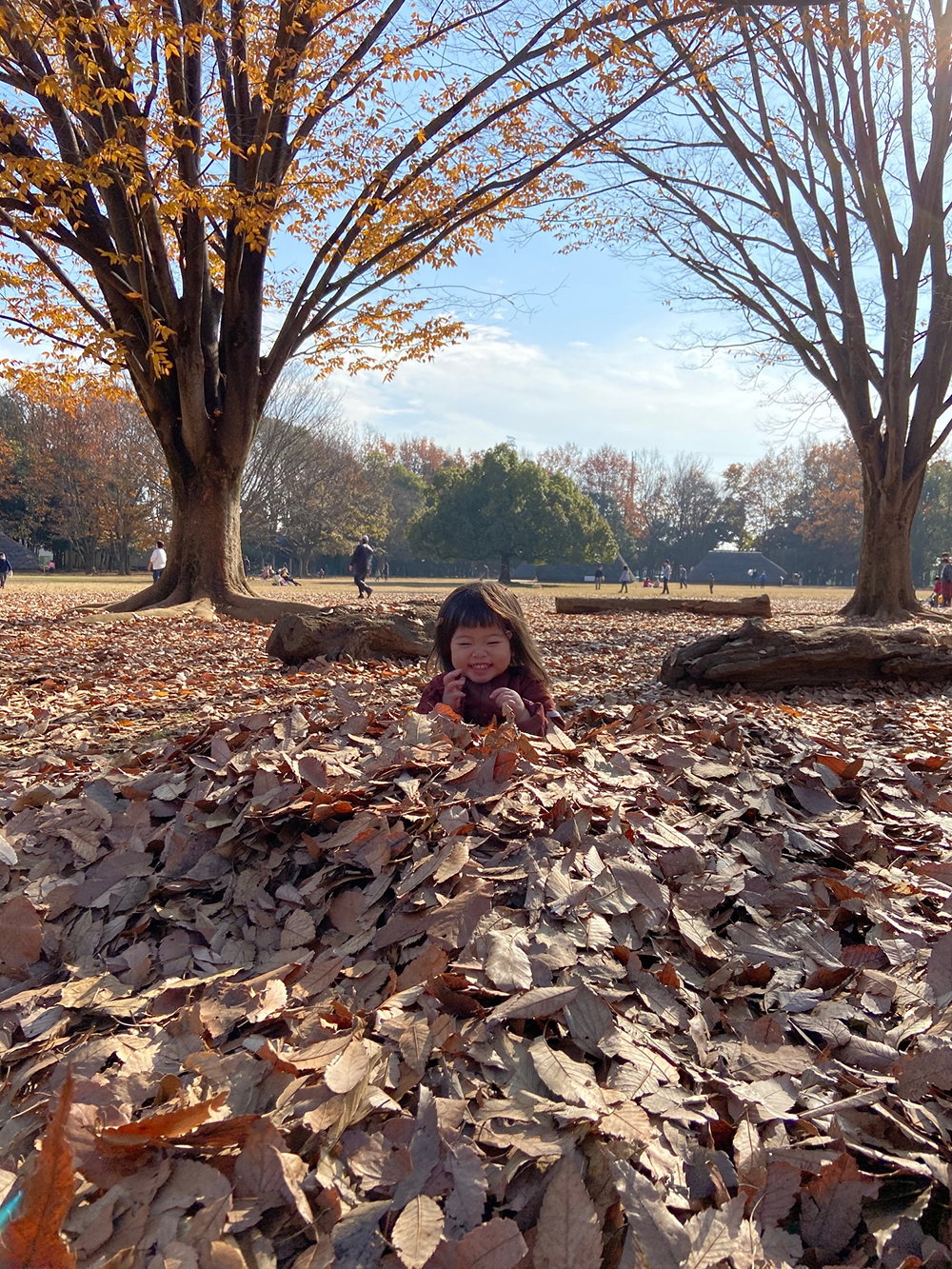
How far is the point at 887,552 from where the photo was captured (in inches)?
467

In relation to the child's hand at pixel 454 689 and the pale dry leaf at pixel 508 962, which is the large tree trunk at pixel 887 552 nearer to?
the child's hand at pixel 454 689

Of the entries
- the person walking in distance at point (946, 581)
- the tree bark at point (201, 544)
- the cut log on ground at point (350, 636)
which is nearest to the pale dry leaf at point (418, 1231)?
the cut log on ground at point (350, 636)

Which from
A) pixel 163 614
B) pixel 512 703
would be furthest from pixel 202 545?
pixel 512 703

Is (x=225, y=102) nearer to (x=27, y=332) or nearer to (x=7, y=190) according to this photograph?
(x=7, y=190)

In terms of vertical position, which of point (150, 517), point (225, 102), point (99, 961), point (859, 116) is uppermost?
point (859, 116)

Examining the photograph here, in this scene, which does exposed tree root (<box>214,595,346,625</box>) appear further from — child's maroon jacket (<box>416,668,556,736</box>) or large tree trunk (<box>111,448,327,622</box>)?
child's maroon jacket (<box>416,668,556,736</box>)

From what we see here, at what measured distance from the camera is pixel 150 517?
41344 millimetres

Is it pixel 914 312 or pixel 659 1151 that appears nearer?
pixel 659 1151

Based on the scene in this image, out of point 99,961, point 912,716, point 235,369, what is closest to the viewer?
point 99,961

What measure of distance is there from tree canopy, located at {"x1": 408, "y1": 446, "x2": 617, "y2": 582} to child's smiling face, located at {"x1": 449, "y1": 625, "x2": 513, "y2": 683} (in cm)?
3921

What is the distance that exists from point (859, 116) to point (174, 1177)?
508 inches

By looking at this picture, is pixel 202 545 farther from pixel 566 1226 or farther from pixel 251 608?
pixel 566 1226

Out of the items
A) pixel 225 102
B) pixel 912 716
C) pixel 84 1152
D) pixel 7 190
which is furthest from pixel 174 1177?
pixel 225 102

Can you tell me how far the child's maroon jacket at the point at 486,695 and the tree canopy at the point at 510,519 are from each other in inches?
1539
